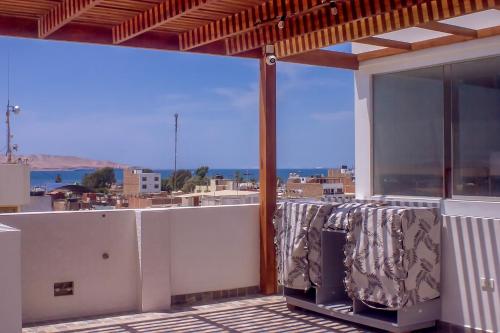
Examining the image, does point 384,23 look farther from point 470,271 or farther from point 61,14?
point 61,14

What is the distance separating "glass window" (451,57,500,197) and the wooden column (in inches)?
86.4

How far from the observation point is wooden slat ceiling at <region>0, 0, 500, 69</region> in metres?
5.28

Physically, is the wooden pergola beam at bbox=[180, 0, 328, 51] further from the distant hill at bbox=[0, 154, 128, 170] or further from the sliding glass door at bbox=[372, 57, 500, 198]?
the distant hill at bbox=[0, 154, 128, 170]

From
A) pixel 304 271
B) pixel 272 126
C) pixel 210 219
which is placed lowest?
pixel 304 271

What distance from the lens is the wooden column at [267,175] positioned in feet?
25.9

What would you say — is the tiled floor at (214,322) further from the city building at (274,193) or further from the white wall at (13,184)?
the white wall at (13,184)

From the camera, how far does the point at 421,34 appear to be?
7371mm

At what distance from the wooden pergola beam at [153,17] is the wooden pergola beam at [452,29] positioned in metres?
2.47

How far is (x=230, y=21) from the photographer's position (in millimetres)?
6215

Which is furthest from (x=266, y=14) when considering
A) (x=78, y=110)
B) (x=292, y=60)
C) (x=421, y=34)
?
(x=78, y=110)

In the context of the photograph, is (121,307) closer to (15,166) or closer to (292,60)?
(292,60)

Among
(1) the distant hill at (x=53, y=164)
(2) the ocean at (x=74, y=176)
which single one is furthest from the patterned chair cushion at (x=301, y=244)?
(2) the ocean at (x=74, y=176)

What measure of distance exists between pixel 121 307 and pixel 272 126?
286 cm

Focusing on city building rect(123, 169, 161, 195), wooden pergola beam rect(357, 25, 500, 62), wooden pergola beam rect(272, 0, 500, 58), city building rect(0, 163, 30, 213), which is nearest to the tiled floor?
wooden pergola beam rect(272, 0, 500, 58)
